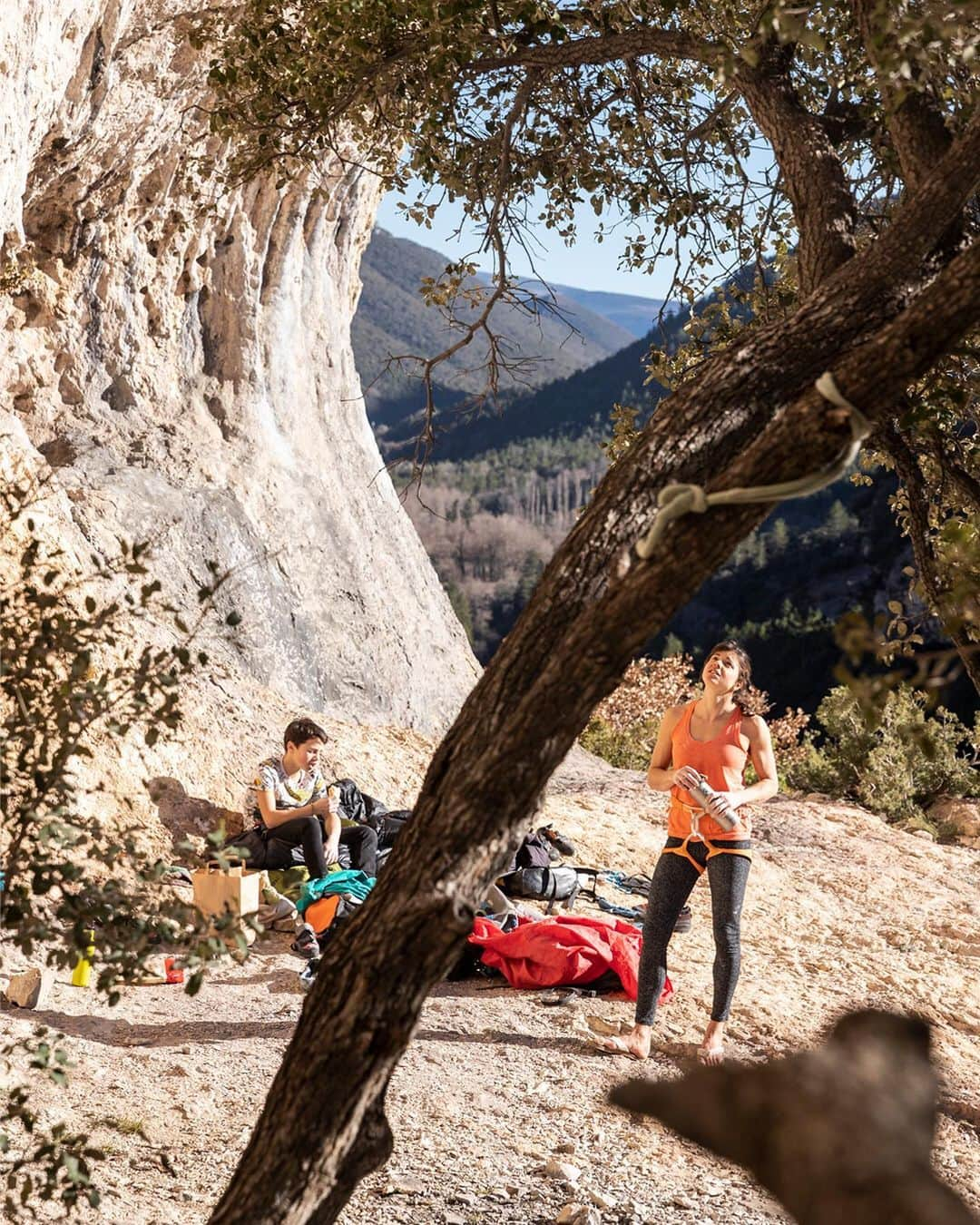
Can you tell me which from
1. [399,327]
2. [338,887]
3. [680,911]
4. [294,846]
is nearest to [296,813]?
[294,846]

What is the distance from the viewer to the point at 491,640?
43.6 meters

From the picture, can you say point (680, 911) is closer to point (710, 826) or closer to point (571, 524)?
point (710, 826)

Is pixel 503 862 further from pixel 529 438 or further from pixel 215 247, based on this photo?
pixel 529 438

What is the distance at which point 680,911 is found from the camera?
4.53m

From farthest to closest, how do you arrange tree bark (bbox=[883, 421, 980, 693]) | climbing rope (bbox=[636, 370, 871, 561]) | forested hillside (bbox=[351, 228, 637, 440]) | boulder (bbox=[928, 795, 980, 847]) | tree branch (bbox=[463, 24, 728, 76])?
forested hillside (bbox=[351, 228, 637, 440]) → boulder (bbox=[928, 795, 980, 847]) → tree branch (bbox=[463, 24, 728, 76]) → tree bark (bbox=[883, 421, 980, 693]) → climbing rope (bbox=[636, 370, 871, 561])

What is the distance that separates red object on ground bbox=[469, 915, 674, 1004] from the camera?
17.9ft

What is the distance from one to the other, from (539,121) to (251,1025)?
4.01m

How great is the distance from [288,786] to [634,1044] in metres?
2.62

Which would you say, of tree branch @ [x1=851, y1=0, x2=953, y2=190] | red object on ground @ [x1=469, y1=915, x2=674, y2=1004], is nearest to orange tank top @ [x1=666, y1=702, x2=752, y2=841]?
red object on ground @ [x1=469, y1=915, x2=674, y2=1004]

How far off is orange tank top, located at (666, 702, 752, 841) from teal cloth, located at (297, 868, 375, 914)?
2145 mm

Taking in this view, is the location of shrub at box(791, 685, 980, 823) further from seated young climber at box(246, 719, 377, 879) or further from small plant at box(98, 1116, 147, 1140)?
small plant at box(98, 1116, 147, 1140)

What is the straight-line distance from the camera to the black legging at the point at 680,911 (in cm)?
447

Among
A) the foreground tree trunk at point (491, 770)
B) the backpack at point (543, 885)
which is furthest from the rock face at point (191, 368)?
the foreground tree trunk at point (491, 770)

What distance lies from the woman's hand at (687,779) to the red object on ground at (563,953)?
4.36 ft
